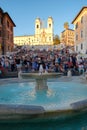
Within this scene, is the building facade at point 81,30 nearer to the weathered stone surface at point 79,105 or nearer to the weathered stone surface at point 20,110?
the weathered stone surface at point 79,105

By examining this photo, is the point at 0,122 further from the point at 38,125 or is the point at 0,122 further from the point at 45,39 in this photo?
the point at 45,39

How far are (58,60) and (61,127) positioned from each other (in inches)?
730

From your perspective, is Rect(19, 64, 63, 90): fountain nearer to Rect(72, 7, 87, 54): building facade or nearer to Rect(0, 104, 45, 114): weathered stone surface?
Rect(0, 104, 45, 114): weathered stone surface

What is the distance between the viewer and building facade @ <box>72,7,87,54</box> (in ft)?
168

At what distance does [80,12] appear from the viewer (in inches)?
2093

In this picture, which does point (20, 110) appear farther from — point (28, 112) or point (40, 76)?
point (40, 76)

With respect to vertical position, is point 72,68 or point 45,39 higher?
point 45,39

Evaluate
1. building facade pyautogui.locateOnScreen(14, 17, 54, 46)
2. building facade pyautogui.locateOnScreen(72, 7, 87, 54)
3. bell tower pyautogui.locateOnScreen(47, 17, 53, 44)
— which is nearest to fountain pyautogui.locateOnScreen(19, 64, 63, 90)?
building facade pyautogui.locateOnScreen(72, 7, 87, 54)

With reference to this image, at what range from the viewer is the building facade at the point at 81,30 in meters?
51.3

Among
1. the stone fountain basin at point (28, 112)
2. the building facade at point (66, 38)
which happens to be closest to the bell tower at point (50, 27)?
the building facade at point (66, 38)

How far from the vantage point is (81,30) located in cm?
5475

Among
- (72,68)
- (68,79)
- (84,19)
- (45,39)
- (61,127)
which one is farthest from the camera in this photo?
(45,39)

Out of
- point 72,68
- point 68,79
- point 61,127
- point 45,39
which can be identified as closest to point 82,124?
point 61,127

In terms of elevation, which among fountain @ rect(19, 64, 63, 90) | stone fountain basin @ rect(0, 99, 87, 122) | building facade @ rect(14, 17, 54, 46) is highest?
building facade @ rect(14, 17, 54, 46)
